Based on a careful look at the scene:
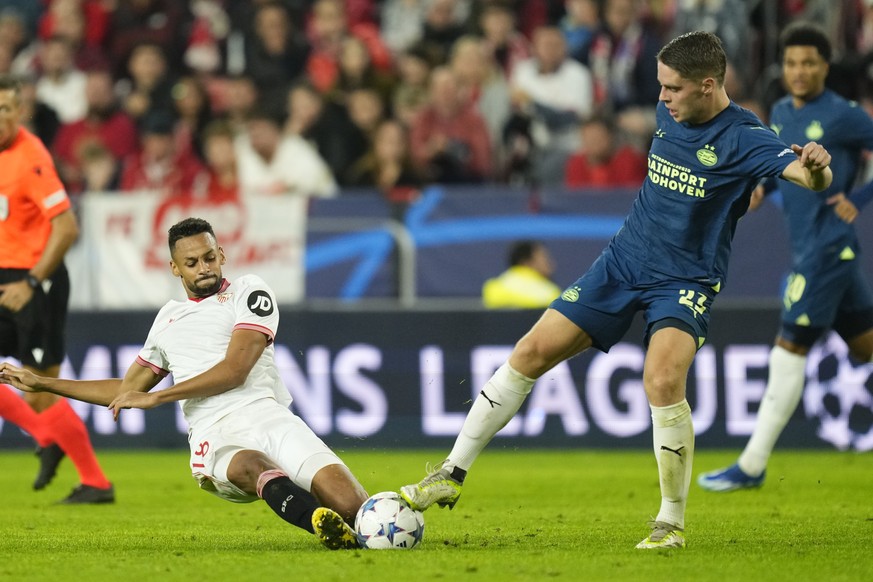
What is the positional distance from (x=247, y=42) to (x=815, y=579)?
12.4 m

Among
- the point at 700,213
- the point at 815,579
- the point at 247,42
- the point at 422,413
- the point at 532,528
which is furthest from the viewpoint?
the point at 247,42

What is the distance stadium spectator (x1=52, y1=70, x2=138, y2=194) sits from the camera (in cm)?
1558

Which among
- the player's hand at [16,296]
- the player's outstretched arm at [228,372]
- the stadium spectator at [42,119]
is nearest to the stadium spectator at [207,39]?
the stadium spectator at [42,119]

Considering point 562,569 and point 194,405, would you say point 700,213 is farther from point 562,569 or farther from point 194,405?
point 194,405

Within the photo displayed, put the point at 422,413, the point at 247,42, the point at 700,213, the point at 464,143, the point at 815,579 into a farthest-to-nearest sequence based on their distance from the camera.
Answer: the point at 247,42 → the point at 464,143 → the point at 422,413 → the point at 700,213 → the point at 815,579

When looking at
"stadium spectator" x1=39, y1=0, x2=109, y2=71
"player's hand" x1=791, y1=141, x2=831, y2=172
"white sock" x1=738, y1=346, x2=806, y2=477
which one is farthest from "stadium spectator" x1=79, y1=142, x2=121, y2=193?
"player's hand" x1=791, y1=141, x2=831, y2=172

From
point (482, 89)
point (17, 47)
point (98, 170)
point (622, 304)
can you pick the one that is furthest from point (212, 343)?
point (17, 47)

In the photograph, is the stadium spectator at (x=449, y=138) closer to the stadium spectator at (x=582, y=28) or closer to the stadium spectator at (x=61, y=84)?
the stadium spectator at (x=582, y=28)

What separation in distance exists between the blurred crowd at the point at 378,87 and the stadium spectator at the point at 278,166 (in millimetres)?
17

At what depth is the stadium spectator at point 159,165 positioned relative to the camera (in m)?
14.6

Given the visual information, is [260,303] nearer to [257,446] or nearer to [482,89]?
[257,446]

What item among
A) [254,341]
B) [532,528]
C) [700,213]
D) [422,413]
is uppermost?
[700,213]

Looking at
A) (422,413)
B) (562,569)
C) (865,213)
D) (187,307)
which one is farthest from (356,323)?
(562,569)

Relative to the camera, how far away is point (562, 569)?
5832 millimetres
